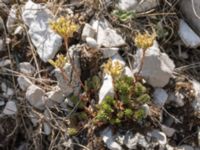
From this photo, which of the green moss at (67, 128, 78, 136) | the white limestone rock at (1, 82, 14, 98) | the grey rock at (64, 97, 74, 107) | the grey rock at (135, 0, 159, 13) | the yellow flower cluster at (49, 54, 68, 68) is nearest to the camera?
the yellow flower cluster at (49, 54, 68, 68)

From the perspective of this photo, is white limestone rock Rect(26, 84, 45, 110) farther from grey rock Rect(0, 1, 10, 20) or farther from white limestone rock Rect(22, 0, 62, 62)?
grey rock Rect(0, 1, 10, 20)

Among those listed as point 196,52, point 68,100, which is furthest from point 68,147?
point 196,52

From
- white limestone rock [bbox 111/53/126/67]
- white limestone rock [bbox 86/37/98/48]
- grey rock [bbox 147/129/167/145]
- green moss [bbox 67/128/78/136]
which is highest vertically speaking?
white limestone rock [bbox 86/37/98/48]

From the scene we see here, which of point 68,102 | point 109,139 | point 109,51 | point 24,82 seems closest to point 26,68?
point 24,82

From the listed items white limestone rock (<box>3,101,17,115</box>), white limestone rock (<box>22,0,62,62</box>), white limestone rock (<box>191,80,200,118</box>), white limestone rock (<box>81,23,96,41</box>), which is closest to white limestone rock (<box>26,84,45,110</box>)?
white limestone rock (<box>3,101,17,115</box>)

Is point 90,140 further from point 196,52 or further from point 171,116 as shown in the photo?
point 196,52

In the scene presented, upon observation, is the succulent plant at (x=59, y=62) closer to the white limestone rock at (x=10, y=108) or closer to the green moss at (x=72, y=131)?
the green moss at (x=72, y=131)
